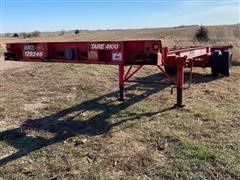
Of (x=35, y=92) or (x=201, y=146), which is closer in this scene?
(x=201, y=146)

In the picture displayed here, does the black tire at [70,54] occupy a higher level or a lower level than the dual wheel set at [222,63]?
higher

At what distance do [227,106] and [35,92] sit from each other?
14.0 feet

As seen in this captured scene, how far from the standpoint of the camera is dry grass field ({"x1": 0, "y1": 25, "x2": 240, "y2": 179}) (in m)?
4.43

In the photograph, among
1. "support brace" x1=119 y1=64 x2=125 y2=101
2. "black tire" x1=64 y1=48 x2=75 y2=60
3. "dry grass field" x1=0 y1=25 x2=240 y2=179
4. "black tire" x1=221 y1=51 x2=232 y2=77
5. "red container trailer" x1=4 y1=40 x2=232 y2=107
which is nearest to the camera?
"dry grass field" x1=0 y1=25 x2=240 y2=179

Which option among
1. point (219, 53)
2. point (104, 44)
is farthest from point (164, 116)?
point (219, 53)

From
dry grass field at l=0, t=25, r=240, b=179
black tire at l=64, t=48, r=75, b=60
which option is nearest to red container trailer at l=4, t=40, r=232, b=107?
black tire at l=64, t=48, r=75, b=60

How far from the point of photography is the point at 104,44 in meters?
6.68

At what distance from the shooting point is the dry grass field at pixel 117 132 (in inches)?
175

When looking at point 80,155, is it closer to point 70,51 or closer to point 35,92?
point 70,51

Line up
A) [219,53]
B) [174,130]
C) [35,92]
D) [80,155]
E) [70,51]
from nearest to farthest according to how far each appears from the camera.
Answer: [80,155] → [174,130] → [70,51] → [35,92] → [219,53]

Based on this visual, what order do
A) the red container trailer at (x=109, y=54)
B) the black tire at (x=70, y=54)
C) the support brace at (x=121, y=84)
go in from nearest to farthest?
1. the red container trailer at (x=109, y=54)
2. the black tire at (x=70, y=54)
3. the support brace at (x=121, y=84)

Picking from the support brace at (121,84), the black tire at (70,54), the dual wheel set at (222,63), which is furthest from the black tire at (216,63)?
the black tire at (70,54)

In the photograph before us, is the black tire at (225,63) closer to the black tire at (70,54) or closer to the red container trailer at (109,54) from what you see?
the red container trailer at (109,54)

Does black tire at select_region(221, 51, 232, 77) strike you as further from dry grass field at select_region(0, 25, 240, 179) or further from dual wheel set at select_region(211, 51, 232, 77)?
dry grass field at select_region(0, 25, 240, 179)
